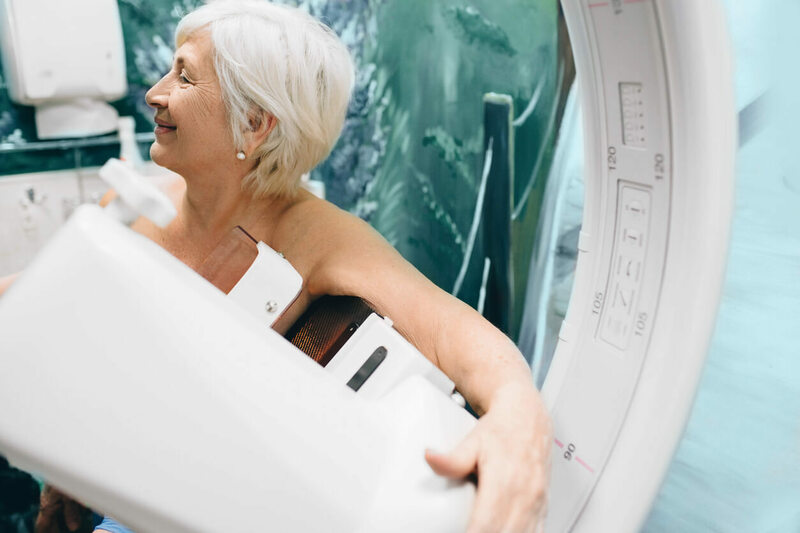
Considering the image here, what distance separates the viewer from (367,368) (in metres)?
1.06

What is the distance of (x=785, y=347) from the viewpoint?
3.58 feet

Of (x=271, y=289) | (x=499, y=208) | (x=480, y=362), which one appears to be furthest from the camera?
(x=499, y=208)

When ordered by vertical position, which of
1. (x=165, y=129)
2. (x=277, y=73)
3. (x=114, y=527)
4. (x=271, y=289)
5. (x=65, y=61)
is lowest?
(x=114, y=527)

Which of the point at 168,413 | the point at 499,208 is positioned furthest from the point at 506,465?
the point at 499,208

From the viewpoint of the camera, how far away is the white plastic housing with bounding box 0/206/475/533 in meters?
0.71

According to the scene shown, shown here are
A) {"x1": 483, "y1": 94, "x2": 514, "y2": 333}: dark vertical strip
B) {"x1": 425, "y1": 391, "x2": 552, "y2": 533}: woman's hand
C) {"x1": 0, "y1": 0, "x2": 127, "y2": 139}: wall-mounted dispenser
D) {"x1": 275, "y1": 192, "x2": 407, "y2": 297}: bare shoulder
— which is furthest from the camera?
{"x1": 0, "y1": 0, "x2": 127, "y2": 139}: wall-mounted dispenser

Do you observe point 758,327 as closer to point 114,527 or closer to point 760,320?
point 760,320

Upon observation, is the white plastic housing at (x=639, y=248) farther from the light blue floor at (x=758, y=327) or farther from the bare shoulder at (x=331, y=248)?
the bare shoulder at (x=331, y=248)

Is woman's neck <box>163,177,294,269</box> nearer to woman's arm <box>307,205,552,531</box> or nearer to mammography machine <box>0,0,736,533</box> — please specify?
woman's arm <box>307,205,552,531</box>

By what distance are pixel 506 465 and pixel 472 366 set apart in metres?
0.24

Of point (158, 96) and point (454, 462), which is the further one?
point (158, 96)

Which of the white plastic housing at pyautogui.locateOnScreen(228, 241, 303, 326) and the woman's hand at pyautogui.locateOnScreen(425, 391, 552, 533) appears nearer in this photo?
the woman's hand at pyautogui.locateOnScreen(425, 391, 552, 533)

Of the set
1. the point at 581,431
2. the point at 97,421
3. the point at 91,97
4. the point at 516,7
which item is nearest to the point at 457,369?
the point at 581,431

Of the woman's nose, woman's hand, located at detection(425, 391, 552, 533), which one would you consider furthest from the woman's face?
woman's hand, located at detection(425, 391, 552, 533)
